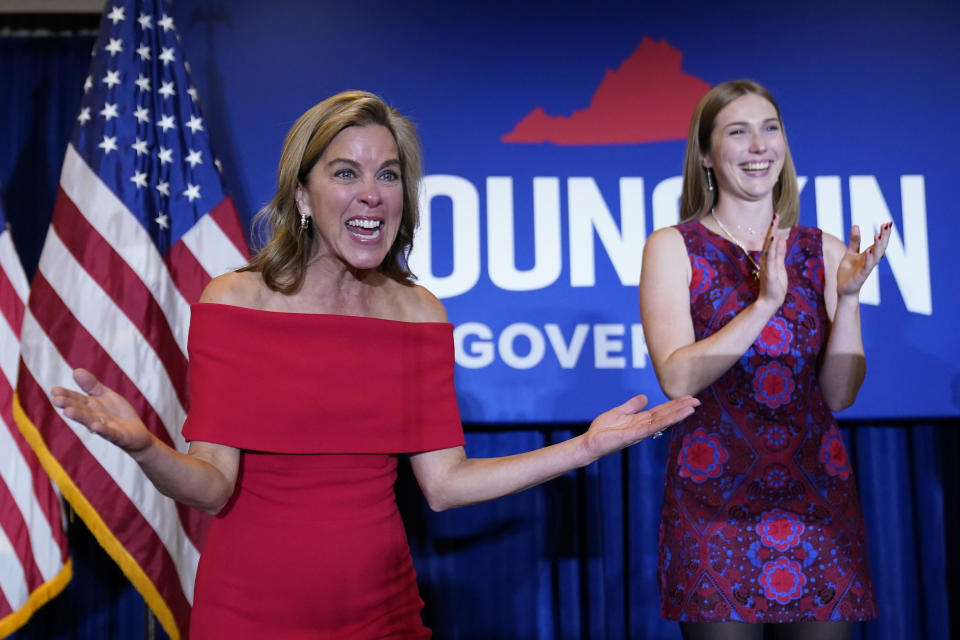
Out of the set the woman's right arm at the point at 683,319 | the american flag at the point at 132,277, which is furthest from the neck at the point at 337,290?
the american flag at the point at 132,277

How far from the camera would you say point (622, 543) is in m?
3.34

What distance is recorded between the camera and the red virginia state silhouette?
10.7 feet

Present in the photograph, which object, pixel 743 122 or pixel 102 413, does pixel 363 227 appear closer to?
pixel 102 413

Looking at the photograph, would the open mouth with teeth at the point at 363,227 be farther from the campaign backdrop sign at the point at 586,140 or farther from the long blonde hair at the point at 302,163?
the campaign backdrop sign at the point at 586,140

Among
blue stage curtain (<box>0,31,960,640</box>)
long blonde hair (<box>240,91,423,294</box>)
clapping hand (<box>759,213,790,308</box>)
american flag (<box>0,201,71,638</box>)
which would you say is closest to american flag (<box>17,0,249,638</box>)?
american flag (<box>0,201,71,638</box>)

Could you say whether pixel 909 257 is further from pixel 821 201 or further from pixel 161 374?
pixel 161 374

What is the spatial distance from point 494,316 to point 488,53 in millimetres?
961

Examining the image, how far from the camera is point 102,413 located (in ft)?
4.08

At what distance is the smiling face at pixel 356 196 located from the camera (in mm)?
1612

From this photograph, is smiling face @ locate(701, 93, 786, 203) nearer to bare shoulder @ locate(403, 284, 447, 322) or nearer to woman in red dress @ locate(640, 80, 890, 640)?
woman in red dress @ locate(640, 80, 890, 640)

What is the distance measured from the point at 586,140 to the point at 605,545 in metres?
1.45

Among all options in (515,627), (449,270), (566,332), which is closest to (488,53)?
(449,270)

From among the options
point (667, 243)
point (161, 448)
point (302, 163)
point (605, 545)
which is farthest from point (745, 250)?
point (605, 545)

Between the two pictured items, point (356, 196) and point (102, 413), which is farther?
point (356, 196)
